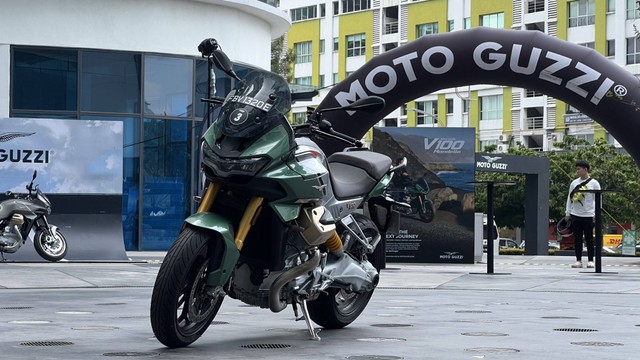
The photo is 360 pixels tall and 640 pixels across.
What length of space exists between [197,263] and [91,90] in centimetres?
1831

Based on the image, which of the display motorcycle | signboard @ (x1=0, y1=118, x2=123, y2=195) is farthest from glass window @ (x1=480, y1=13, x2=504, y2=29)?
the display motorcycle

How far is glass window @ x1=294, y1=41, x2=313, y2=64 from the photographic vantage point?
3558 inches

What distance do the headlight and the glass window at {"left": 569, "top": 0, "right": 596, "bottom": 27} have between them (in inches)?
2714

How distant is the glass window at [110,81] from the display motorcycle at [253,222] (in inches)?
677

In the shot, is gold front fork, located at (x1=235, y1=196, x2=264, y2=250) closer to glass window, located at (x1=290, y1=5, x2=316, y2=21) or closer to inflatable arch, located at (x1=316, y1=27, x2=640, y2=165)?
inflatable arch, located at (x1=316, y1=27, x2=640, y2=165)

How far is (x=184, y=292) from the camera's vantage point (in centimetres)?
627

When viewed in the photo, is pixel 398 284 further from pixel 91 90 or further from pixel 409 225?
pixel 91 90

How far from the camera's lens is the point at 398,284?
42.1ft

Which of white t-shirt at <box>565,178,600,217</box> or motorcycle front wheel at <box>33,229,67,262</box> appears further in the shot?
white t-shirt at <box>565,178,600,217</box>

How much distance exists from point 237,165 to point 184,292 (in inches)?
29.6

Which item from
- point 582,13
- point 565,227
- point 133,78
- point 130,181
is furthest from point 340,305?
point 582,13

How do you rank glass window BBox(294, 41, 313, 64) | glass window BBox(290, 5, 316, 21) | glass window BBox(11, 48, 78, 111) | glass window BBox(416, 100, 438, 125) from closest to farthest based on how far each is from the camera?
glass window BBox(11, 48, 78, 111) → glass window BBox(416, 100, 438, 125) → glass window BBox(294, 41, 313, 64) → glass window BBox(290, 5, 316, 21)

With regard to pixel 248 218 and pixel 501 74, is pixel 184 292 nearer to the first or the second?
pixel 248 218

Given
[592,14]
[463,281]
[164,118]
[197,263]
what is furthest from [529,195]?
[592,14]
